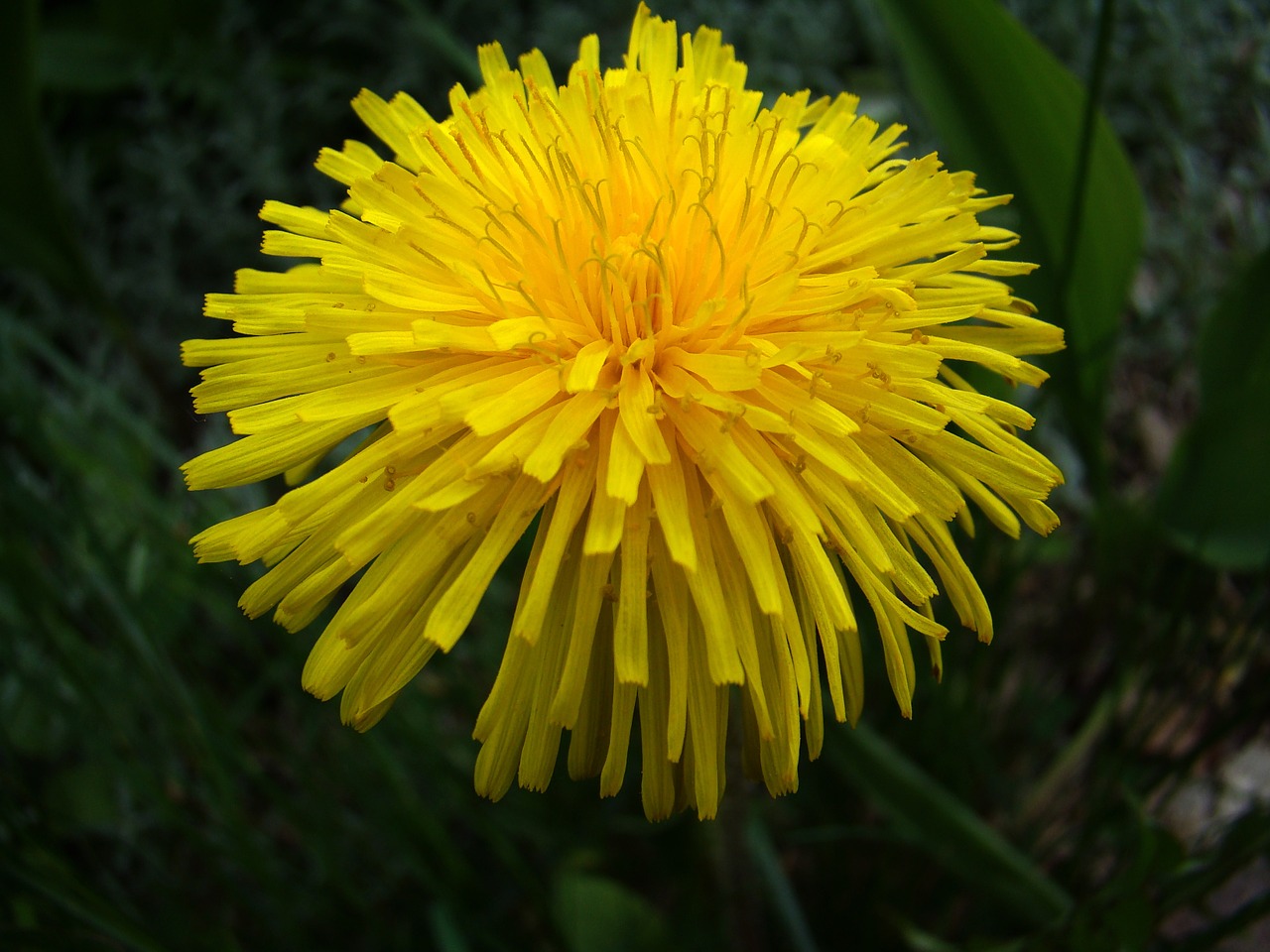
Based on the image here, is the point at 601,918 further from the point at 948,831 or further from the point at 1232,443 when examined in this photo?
the point at 1232,443

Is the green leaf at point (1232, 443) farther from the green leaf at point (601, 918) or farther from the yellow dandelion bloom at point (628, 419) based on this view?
the green leaf at point (601, 918)

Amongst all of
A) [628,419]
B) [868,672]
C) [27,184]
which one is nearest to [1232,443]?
[868,672]

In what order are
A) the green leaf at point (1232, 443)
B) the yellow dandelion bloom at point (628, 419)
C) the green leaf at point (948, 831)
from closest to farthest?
1. the yellow dandelion bloom at point (628, 419)
2. the green leaf at point (948, 831)
3. the green leaf at point (1232, 443)

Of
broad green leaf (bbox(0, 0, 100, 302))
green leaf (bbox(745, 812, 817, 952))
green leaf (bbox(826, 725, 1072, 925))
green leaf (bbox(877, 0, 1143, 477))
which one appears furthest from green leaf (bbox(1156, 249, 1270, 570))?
broad green leaf (bbox(0, 0, 100, 302))

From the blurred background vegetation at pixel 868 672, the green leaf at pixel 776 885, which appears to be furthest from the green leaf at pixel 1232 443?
the green leaf at pixel 776 885

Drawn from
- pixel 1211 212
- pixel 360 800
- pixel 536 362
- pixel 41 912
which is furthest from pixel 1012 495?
pixel 1211 212

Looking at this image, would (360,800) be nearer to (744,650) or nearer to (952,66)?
(744,650)
